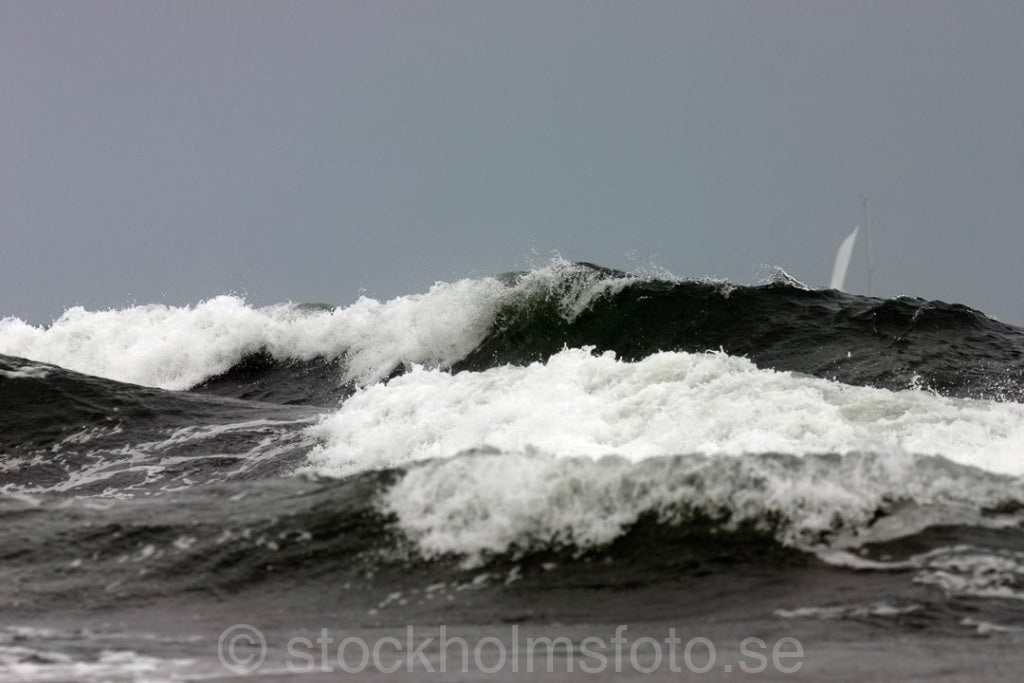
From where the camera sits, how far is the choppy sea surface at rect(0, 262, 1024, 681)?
13.8ft

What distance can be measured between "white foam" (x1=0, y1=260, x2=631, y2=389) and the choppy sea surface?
6.12 m

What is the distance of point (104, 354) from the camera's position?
837 inches

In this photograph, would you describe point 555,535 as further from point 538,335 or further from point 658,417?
point 538,335

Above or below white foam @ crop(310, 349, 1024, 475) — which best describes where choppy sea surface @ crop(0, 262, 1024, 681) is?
below

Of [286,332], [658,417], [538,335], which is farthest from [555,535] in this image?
[286,332]

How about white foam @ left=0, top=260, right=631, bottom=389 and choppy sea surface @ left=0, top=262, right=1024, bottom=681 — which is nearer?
choppy sea surface @ left=0, top=262, right=1024, bottom=681

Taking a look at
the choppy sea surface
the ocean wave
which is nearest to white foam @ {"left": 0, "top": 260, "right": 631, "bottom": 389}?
the ocean wave

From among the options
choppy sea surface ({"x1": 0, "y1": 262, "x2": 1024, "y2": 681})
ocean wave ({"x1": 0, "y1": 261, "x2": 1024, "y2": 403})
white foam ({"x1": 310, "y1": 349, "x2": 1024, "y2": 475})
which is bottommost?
choppy sea surface ({"x1": 0, "y1": 262, "x2": 1024, "y2": 681})

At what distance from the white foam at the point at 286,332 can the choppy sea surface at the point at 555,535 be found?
6122 mm

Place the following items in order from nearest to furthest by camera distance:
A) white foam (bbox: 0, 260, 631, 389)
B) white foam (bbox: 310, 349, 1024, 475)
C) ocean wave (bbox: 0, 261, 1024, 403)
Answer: white foam (bbox: 310, 349, 1024, 475) → ocean wave (bbox: 0, 261, 1024, 403) → white foam (bbox: 0, 260, 631, 389)

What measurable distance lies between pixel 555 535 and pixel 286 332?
50.2ft

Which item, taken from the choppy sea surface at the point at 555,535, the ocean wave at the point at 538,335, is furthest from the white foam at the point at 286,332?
the choppy sea surface at the point at 555,535

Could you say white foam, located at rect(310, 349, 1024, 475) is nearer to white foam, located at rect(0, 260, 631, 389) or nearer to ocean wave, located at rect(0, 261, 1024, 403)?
ocean wave, located at rect(0, 261, 1024, 403)

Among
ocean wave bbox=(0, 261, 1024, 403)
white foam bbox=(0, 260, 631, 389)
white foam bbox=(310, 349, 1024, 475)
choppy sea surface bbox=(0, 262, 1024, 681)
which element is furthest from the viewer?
white foam bbox=(0, 260, 631, 389)
